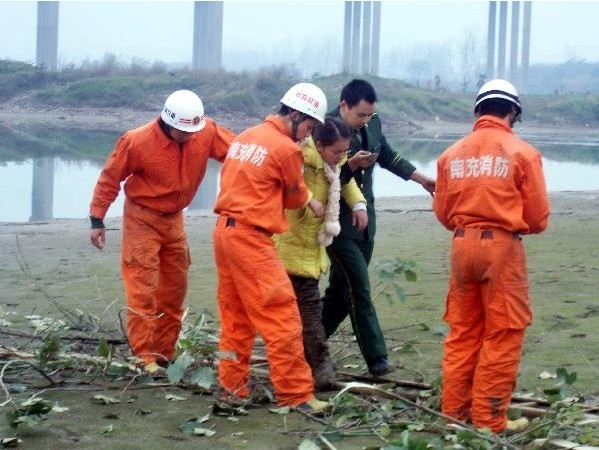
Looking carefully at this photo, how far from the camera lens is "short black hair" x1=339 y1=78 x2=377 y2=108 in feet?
24.5

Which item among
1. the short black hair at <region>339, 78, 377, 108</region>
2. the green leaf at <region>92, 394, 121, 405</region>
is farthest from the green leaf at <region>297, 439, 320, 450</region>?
the short black hair at <region>339, 78, 377, 108</region>

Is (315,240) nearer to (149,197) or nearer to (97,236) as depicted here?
(149,197)

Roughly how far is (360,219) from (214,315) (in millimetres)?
2526

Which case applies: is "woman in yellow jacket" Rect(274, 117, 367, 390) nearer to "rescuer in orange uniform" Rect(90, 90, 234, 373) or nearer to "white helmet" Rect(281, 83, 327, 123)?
"white helmet" Rect(281, 83, 327, 123)

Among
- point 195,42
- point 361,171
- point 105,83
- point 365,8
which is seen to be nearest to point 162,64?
point 195,42

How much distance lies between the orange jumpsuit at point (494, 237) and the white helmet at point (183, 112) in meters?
1.82

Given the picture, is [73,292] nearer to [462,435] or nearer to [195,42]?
[462,435]

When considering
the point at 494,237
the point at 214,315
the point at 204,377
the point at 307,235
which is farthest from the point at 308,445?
the point at 214,315

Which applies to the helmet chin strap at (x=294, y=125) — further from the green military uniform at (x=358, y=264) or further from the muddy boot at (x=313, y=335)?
the muddy boot at (x=313, y=335)

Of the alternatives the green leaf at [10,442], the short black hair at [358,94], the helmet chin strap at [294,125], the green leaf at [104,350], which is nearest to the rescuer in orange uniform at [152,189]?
the green leaf at [104,350]

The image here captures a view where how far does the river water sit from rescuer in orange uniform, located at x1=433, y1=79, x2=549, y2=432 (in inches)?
446

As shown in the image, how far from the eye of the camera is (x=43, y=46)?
44781 millimetres

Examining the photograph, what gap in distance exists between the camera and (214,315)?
973 centimetres

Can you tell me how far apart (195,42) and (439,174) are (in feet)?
131
